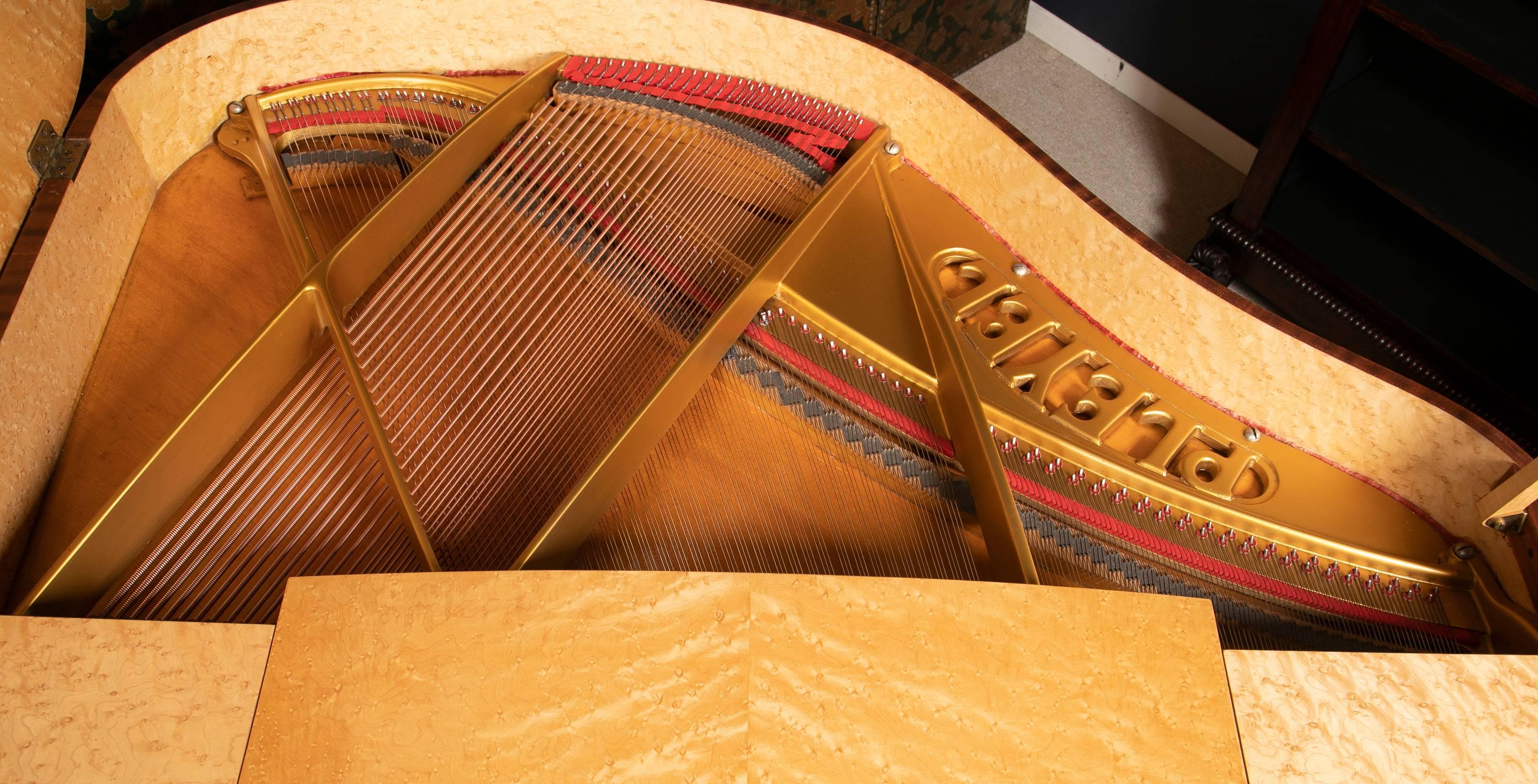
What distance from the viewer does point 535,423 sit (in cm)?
191

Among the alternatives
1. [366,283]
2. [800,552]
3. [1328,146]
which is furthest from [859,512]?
[1328,146]

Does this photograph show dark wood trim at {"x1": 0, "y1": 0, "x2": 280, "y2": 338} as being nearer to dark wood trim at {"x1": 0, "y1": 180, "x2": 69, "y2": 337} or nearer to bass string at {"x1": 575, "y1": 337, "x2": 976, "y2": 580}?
dark wood trim at {"x1": 0, "y1": 180, "x2": 69, "y2": 337}

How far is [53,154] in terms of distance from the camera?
6.52ft

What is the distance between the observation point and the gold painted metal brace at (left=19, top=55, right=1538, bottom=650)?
1716 mm

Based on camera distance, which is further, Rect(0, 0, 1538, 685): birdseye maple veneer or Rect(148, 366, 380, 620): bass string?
Rect(0, 0, 1538, 685): birdseye maple veneer

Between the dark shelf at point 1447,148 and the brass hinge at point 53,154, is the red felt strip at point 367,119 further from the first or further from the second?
the dark shelf at point 1447,148

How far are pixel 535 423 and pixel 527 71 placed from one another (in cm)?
97

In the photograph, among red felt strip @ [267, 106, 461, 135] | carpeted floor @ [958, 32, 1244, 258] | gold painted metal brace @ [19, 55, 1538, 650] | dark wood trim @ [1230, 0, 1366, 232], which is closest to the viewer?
gold painted metal brace @ [19, 55, 1538, 650]

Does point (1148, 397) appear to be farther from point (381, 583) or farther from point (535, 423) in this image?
point (381, 583)

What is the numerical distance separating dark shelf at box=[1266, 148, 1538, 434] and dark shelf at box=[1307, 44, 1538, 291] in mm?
211

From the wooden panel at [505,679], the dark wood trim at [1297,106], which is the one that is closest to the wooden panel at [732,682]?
the wooden panel at [505,679]

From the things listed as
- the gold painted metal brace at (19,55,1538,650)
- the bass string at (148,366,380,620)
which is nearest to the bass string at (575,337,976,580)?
the gold painted metal brace at (19,55,1538,650)

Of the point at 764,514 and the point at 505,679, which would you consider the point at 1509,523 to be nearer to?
the point at 764,514

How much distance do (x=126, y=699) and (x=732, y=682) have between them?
2.44 feet
